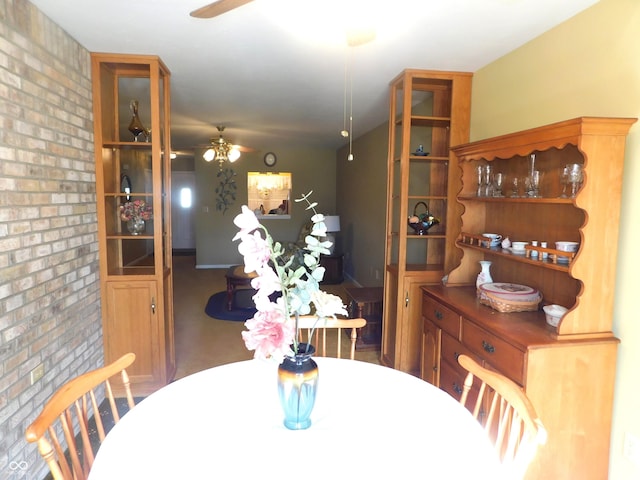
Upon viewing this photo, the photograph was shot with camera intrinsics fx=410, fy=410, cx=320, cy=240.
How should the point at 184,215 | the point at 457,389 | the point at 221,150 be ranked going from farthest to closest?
1. the point at 184,215
2. the point at 221,150
3. the point at 457,389

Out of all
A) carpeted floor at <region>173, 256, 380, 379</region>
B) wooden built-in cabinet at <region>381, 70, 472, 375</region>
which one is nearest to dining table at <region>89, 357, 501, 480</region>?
wooden built-in cabinet at <region>381, 70, 472, 375</region>

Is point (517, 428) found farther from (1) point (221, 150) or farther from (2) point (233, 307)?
(1) point (221, 150)

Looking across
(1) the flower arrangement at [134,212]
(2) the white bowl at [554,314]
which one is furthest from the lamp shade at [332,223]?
(2) the white bowl at [554,314]

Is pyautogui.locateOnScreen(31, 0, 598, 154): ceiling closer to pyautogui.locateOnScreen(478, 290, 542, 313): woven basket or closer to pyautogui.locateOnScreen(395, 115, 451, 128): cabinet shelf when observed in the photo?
pyautogui.locateOnScreen(395, 115, 451, 128): cabinet shelf

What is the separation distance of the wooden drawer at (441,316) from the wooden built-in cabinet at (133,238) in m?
1.83

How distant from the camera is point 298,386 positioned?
1.18 m

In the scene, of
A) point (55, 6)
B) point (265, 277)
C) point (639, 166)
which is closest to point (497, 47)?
point (639, 166)

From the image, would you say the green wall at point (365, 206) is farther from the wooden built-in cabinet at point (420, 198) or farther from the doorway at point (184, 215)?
the doorway at point (184, 215)

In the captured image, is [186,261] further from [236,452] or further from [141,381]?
[236,452]

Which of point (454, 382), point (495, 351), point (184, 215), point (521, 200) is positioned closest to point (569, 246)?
point (521, 200)

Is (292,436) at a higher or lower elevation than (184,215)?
lower

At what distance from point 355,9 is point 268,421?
1.59m

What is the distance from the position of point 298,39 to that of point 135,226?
1721 millimetres

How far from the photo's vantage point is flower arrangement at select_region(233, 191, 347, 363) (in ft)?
3.57
